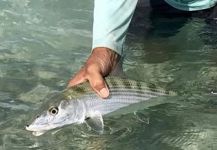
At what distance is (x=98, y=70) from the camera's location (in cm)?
270

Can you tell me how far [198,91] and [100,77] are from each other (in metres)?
1.00

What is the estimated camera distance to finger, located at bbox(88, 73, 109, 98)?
2615 millimetres

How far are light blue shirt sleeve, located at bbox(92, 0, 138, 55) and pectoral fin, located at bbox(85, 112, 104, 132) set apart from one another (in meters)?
0.43

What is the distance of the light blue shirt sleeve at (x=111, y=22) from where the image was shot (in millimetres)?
2934

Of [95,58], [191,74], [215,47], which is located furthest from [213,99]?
[215,47]

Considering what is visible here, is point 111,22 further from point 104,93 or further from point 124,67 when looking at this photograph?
point 124,67

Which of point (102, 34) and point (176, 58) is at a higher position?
point (102, 34)

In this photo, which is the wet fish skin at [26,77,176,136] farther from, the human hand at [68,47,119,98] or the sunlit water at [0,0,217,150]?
the sunlit water at [0,0,217,150]

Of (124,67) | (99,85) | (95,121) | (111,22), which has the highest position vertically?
(111,22)

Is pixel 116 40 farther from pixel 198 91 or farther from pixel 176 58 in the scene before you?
pixel 176 58

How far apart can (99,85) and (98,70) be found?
0.32 feet

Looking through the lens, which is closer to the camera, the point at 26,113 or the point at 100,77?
the point at 100,77

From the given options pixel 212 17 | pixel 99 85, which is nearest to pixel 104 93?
pixel 99 85

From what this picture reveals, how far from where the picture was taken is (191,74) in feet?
12.6
